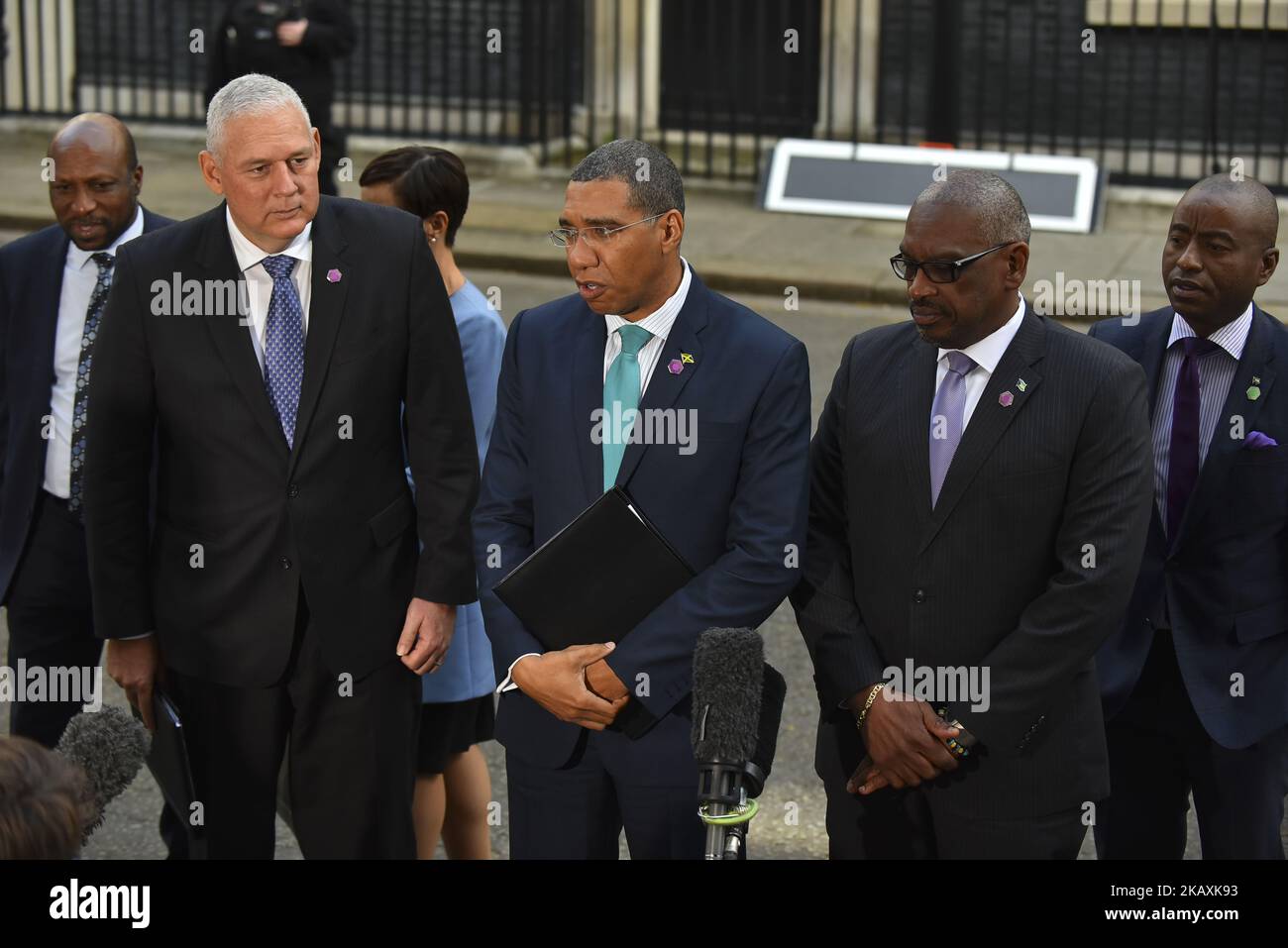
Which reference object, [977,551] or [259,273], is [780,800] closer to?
Result: [977,551]

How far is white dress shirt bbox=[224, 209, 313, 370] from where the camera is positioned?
456 centimetres

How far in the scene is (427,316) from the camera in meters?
4.64

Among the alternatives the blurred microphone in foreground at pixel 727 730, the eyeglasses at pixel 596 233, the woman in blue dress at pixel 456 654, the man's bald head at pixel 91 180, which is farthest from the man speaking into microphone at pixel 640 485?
the man's bald head at pixel 91 180

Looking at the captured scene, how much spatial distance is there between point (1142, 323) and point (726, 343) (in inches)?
44.2

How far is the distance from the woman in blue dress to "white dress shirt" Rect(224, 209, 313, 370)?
631mm

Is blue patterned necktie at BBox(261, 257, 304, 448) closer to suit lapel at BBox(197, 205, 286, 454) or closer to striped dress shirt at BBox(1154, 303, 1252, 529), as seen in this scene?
suit lapel at BBox(197, 205, 286, 454)

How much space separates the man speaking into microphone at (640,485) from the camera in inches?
165

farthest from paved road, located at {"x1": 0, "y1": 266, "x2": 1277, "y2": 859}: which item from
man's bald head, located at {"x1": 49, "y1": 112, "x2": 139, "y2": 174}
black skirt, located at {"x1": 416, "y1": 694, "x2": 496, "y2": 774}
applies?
man's bald head, located at {"x1": 49, "y1": 112, "x2": 139, "y2": 174}

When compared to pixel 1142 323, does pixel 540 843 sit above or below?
below

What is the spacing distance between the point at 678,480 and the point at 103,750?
1416mm

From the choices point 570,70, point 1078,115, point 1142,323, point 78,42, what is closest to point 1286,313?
point 1078,115

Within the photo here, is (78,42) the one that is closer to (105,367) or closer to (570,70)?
(570,70)

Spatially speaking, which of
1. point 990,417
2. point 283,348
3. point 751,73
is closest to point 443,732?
point 283,348

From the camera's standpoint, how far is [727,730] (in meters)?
3.34
